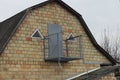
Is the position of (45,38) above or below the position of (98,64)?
above

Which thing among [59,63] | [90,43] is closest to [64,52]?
[59,63]

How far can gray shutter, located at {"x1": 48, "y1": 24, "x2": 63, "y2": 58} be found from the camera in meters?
17.9

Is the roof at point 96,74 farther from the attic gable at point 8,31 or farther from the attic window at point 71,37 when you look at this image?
the attic gable at point 8,31

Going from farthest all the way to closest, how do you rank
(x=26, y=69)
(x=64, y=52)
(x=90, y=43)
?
(x=90, y=43), (x=64, y=52), (x=26, y=69)

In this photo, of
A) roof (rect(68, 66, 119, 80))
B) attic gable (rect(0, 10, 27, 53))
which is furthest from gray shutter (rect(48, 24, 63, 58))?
attic gable (rect(0, 10, 27, 53))

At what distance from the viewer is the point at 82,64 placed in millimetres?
19406

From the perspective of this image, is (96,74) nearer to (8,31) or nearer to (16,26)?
(16,26)

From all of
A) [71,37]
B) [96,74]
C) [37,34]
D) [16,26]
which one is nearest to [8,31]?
[16,26]

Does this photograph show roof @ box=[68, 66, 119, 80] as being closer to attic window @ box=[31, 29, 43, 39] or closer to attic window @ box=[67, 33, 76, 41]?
attic window @ box=[67, 33, 76, 41]

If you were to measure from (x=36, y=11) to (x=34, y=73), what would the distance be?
9.70 feet

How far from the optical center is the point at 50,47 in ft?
59.5

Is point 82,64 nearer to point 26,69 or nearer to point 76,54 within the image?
point 76,54

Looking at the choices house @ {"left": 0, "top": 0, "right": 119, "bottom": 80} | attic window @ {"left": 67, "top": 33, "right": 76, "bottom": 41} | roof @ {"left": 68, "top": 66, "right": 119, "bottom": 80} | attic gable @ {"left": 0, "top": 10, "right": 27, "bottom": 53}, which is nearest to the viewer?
attic gable @ {"left": 0, "top": 10, "right": 27, "bottom": 53}

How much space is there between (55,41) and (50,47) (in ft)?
1.36
